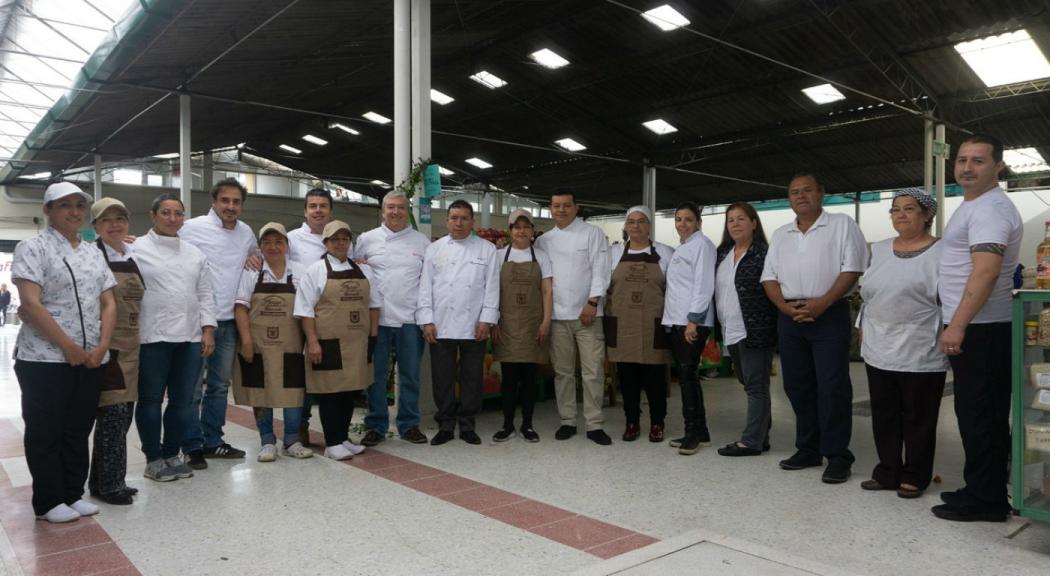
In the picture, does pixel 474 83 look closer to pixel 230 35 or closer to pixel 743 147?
pixel 230 35

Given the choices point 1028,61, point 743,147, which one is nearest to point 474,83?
point 743,147

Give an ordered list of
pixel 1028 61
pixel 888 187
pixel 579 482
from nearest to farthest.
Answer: pixel 579 482, pixel 1028 61, pixel 888 187

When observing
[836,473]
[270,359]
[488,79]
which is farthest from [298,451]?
[488,79]

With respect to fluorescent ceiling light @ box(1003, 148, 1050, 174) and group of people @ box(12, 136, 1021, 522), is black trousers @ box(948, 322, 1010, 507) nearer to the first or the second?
group of people @ box(12, 136, 1021, 522)

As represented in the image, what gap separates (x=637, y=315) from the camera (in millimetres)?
4430

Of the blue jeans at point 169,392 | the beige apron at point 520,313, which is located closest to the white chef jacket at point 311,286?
the blue jeans at point 169,392

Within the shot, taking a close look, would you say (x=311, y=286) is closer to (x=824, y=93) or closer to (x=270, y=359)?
(x=270, y=359)

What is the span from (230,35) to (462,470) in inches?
270

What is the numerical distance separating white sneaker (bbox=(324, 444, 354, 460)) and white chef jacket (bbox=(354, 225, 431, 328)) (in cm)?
80

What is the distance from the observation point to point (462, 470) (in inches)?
150

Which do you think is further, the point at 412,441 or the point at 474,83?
the point at 474,83

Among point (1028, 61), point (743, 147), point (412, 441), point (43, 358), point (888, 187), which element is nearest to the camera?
point (43, 358)

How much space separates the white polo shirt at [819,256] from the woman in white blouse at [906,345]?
211mm

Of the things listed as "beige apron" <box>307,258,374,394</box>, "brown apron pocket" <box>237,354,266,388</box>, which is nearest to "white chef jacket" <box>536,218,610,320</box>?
"beige apron" <box>307,258,374,394</box>
